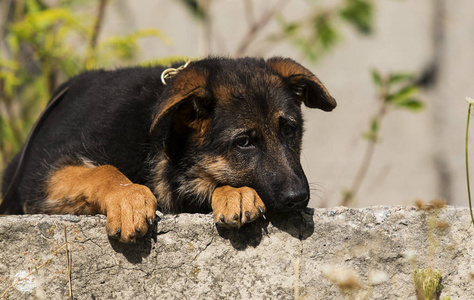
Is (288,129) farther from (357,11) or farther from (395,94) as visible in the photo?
(357,11)

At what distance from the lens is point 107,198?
3.54 meters

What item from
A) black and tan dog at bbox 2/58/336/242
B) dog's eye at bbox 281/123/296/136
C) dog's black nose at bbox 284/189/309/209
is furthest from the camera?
dog's eye at bbox 281/123/296/136

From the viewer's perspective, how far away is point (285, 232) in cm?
338

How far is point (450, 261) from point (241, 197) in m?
1.26

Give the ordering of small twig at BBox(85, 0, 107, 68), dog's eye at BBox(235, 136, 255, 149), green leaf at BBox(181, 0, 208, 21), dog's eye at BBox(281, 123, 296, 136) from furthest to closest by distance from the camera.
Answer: green leaf at BBox(181, 0, 208, 21) < small twig at BBox(85, 0, 107, 68) < dog's eye at BBox(281, 123, 296, 136) < dog's eye at BBox(235, 136, 255, 149)

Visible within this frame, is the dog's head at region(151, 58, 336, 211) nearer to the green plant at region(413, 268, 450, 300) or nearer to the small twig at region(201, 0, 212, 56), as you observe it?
the green plant at region(413, 268, 450, 300)

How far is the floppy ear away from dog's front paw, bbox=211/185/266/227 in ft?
2.47

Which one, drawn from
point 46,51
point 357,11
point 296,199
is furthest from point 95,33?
point 296,199

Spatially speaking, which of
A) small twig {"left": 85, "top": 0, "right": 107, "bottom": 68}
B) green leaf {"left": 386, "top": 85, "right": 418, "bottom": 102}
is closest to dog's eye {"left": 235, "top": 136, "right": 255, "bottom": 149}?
green leaf {"left": 386, "top": 85, "right": 418, "bottom": 102}

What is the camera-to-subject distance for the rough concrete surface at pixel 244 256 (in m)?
3.24

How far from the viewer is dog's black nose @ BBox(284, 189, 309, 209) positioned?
11.5 ft

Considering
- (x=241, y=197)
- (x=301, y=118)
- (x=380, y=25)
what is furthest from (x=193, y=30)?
(x=241, y=197)

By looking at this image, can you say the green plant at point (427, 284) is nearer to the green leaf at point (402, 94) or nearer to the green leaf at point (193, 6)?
the green leaf at point (402, 94)

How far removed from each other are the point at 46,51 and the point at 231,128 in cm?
466
